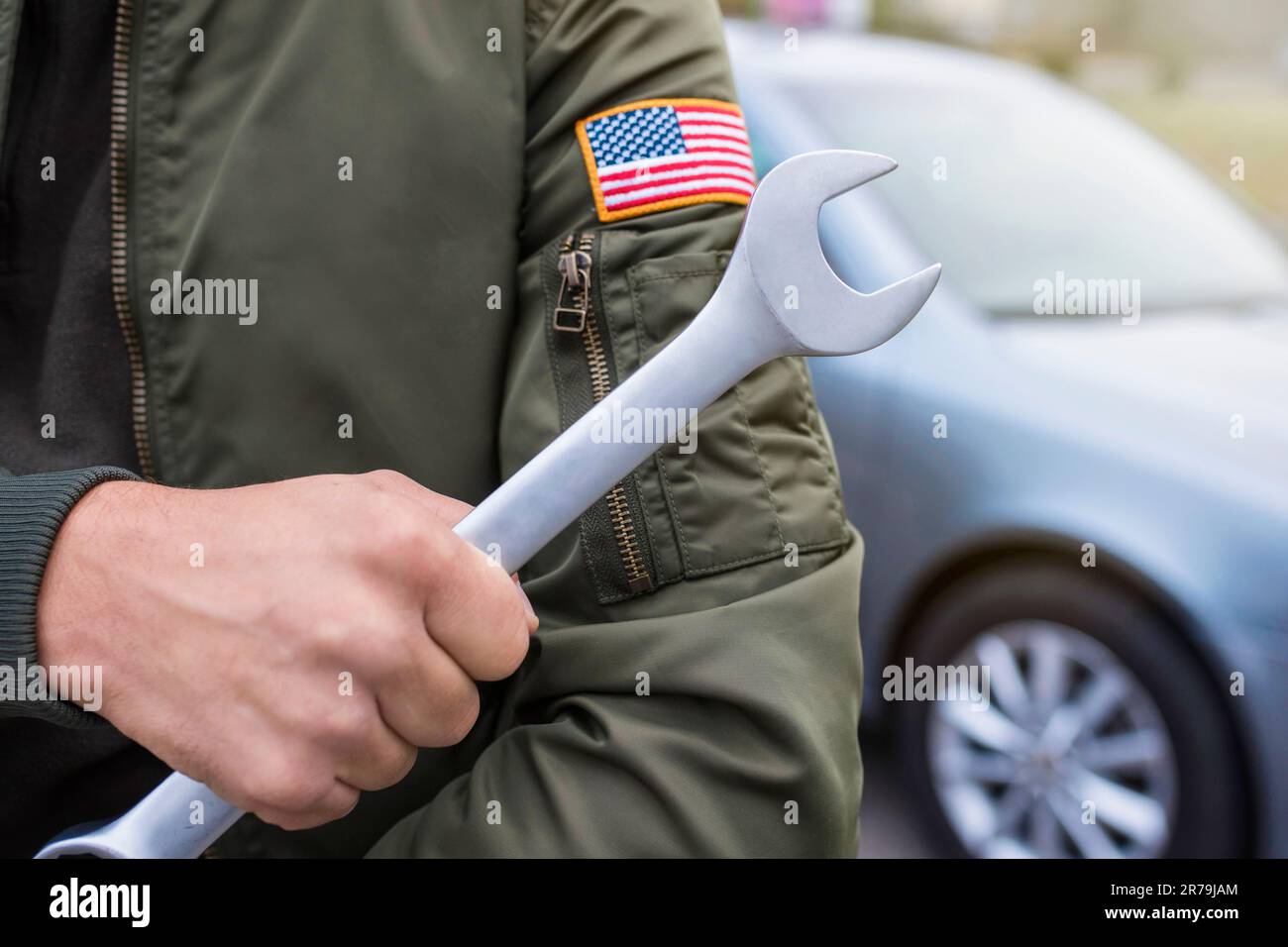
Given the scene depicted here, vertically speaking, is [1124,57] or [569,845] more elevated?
[1124,57]

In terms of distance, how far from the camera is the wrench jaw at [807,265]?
2.99ft

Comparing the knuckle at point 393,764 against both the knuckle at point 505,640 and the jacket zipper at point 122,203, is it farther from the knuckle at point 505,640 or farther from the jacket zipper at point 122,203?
the jacket zipper at point 122,203

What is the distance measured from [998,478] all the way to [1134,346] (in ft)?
1.67

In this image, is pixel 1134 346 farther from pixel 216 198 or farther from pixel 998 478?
pixel 216 198

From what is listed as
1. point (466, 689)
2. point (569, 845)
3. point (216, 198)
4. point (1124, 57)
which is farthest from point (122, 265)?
point (1124, 57)

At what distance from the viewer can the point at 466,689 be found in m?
0.82

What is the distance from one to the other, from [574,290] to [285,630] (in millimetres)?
390

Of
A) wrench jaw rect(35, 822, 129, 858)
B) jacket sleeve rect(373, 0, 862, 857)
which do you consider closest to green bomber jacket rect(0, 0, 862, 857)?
jacket sleeve rect(373, 0, 862, 857)

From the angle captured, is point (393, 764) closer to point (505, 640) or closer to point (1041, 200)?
point (505, 640)

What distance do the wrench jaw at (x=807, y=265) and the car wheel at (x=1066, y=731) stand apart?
1888 mm

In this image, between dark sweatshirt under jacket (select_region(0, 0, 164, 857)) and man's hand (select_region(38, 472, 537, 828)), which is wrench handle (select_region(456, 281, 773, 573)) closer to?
man's hand (select_region(38, 472, 537, 828))

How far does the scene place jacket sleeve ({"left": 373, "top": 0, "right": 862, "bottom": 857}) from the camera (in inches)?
37.1

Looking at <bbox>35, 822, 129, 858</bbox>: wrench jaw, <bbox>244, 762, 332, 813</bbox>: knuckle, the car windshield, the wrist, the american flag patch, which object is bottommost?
<bbox>35, 822, 129, 858</bbox>: wrench jaw

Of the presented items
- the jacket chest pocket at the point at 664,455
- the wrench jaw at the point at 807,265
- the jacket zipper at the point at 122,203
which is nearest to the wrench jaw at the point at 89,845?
the jacket zipper at the point at 122,203
